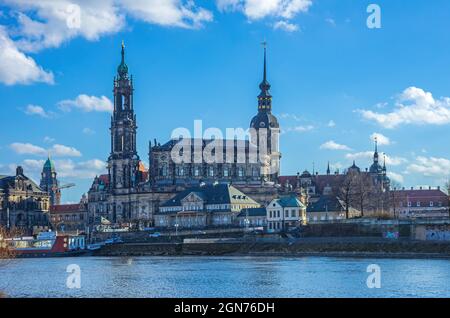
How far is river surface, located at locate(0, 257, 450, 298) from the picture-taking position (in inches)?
1719

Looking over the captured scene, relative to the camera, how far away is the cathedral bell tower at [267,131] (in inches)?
5502

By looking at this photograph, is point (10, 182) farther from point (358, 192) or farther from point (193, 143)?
point (358, 192)

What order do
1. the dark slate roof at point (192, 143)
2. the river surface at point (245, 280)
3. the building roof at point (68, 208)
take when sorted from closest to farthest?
the river surface at point (245, 280) < the dark slate roof at point (192, 143) < the building roof at point (68, 208)

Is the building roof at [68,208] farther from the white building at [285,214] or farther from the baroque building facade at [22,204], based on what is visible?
the white building at [285,214]

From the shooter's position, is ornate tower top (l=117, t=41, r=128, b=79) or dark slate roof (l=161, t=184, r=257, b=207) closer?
dark slate roof (l=161, t=184, r=257, b=207)

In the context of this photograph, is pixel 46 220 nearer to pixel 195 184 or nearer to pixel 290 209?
pixel 195 184

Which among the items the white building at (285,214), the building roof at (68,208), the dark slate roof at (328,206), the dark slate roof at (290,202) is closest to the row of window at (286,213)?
the white building at (285,214)

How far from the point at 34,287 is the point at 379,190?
89787 mm

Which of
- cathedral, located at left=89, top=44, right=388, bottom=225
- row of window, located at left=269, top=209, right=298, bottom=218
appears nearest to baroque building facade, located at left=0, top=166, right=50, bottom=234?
cathedral, located at left=89, top=44, right=388, bottom=225

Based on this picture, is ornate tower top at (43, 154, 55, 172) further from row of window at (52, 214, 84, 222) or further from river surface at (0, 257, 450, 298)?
river surface at (0, 257, 450, 298)

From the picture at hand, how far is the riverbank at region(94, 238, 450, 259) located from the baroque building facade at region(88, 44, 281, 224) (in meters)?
27.2

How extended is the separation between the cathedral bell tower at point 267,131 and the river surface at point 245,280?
7197 cm

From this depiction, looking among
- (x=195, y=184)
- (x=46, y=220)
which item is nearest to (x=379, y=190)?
(x=195, y=184)

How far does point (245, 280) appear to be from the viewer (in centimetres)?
5131
